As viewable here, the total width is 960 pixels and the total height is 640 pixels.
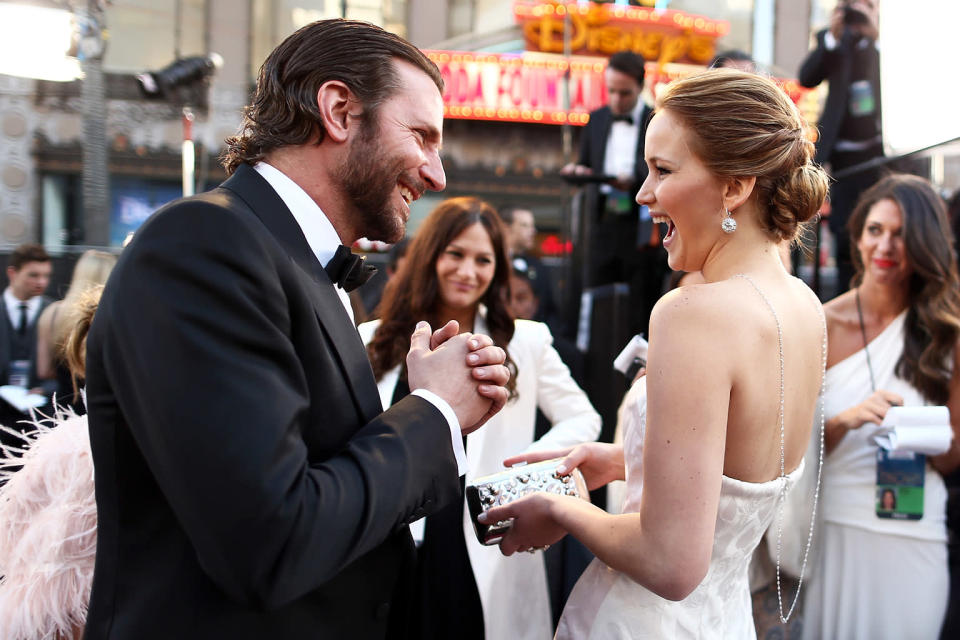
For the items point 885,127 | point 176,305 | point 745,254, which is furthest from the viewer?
point 885,127

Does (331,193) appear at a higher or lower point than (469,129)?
lower

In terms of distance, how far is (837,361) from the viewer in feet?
9.90

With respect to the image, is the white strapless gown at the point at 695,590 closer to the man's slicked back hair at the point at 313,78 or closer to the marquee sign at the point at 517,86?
the man's slicked back hair at the point at 313,78

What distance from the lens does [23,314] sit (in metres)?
4.53

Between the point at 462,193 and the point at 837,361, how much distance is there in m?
10.8

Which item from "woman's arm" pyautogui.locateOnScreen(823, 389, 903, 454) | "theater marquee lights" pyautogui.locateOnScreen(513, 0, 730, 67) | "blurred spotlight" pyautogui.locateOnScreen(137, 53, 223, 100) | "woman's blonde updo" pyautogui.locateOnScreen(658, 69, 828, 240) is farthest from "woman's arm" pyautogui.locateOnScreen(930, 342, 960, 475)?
"theater marquee lights" pyautogui.locateOnScreen(513, 0, 730, 67)

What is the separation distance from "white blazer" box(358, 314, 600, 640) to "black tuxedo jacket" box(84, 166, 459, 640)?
107cm

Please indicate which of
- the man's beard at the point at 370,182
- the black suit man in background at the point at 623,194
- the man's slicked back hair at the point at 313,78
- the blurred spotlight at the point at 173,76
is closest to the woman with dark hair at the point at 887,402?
the black suit man in background at the point at 623,194

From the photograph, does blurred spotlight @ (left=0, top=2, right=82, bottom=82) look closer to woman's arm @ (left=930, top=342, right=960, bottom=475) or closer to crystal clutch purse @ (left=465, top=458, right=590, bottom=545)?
crystal clutch purse @ (left=465, top=458, right=590, bottom=545)

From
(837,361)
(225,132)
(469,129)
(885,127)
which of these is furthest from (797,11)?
(837,361)

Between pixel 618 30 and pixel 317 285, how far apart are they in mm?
13585

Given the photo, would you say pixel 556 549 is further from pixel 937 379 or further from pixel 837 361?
pixel 937 379

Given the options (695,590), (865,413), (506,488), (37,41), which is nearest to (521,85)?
(37,41)

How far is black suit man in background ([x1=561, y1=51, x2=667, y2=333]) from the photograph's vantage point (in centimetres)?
501
